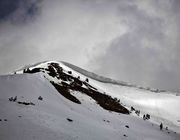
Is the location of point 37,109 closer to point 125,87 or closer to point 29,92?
point 29,92

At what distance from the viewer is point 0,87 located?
121ft

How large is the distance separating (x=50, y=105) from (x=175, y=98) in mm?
84545

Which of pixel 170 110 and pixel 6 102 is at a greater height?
pixel 170 110

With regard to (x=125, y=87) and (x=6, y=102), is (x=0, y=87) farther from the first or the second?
(x=125, y=87)

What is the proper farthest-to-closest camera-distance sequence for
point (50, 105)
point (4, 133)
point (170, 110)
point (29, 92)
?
point (170, 110), point (29, 92), point (50, 105), point (4, 133)

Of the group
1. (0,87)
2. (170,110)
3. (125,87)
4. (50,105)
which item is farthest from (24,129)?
(125,87)

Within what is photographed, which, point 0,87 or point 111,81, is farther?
point 111,81

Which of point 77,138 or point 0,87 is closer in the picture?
point 77,138

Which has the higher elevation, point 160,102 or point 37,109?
point 160,102

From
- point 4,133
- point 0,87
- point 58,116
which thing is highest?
point 0,87

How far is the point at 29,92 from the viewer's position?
128 feet

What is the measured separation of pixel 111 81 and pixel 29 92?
3136 inches

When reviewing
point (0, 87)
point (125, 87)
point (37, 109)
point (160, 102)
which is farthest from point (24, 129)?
point (125, 87)

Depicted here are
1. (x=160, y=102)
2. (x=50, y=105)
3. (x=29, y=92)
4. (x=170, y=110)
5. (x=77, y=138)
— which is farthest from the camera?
(x=160, y=102)
